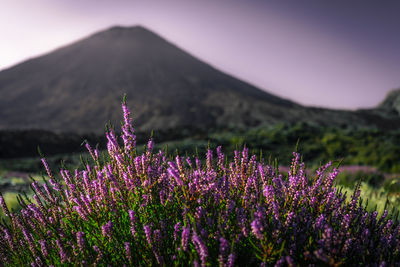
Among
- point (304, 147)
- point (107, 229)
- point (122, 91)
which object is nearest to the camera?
point (107, 229)

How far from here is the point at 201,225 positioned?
5.85 ft

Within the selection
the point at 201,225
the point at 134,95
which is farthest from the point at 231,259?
the point at 134,95

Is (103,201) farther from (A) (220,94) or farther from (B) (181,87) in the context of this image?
(B) (181,87)

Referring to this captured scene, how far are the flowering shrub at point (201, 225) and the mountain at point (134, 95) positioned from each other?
25.8 metres

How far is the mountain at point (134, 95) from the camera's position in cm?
4453

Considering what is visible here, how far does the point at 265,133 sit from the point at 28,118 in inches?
1822

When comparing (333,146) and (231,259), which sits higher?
(231,259)

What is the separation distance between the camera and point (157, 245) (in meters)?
1.69

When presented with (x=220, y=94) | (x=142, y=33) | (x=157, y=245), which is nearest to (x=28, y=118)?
(x=220, y=94)

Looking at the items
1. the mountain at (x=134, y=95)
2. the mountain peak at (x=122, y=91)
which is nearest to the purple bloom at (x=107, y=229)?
the mountain at (x=134, y=95)

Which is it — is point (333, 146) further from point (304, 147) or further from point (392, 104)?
point (392, 104)

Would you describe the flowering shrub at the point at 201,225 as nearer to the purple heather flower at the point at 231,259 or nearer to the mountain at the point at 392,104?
the purple heather flower at the point at 231,259

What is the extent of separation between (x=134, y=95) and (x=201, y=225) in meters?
57.9

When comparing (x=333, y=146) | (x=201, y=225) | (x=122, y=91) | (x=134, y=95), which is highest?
(x=201, y=225)
